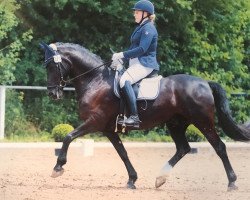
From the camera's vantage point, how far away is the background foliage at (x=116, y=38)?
62.3 ft

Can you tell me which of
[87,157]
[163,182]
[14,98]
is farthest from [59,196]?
[14,98]

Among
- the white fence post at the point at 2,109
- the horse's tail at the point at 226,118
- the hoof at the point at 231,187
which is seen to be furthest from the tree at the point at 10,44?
the hoof at the point at 231,187

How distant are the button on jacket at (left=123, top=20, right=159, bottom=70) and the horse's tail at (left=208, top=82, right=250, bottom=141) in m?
0.99

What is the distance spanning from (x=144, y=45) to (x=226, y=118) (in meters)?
1.73

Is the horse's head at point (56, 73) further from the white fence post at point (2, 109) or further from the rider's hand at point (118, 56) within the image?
the white fence post at point (2, 109)

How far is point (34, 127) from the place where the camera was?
18594mm

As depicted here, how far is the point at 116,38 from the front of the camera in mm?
19984

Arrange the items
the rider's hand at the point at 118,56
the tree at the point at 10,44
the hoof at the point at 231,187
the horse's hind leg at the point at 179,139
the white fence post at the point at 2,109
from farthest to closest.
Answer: the tree at the point at 10,44 < the white fence post at the point at 2,109 < the horse's hind leg at the point at 179,139 < the rider's hand at the point at 118,56 < the hoof at the point at 231,187

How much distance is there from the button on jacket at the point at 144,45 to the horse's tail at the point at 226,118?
0.99m

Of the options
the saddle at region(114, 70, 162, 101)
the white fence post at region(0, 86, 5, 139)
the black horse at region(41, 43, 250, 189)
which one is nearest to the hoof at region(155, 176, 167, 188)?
the black horse at region(41, 43, 250, 189)

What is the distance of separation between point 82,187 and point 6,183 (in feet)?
3.54

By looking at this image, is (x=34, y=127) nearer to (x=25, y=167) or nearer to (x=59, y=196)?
(x=25, y=167)

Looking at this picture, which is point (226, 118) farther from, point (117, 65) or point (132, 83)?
point (117, 65)

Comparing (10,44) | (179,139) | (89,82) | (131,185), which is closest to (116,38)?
(10,44)
